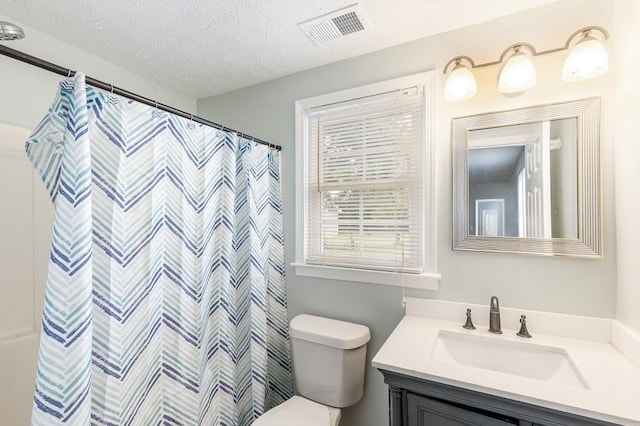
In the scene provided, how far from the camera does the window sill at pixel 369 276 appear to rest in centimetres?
163

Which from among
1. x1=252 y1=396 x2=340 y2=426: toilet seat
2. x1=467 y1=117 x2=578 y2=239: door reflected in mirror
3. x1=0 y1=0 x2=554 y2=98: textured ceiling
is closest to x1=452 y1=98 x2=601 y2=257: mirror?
x1=467 y1=117 x2=578 y2=239: door reflected in mirror

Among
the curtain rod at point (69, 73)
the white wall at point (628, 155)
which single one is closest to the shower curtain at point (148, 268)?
the curtain rod at point (69, 73)

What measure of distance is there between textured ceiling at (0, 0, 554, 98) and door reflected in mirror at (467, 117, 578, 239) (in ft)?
2.02

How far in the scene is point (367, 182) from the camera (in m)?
1.84

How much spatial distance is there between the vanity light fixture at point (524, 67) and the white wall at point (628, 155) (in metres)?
0.08

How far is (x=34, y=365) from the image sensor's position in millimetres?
1650

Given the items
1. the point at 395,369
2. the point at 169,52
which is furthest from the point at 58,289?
the point at 169,52

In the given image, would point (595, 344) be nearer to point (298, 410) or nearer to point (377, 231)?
point (377, 231)

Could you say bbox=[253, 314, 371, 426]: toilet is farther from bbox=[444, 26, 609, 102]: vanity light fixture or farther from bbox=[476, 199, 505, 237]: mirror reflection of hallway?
bbox=[444, 26, 609, 102]: vanity light fixture

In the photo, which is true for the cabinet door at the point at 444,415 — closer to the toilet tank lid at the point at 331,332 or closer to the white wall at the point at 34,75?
the toilet tank lid at the point at 331,332

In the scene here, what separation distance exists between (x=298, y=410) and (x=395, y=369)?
78cm

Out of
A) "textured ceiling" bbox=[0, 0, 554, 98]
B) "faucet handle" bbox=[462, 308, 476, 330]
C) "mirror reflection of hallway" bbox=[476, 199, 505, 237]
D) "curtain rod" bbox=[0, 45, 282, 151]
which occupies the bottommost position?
"faucet handle" bbox=[462, 308, 476, 330]

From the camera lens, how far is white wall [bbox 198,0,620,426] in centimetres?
133

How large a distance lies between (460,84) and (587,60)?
473 millimetres
